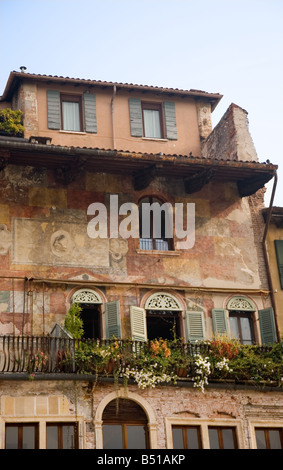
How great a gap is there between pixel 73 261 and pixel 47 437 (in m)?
4.62

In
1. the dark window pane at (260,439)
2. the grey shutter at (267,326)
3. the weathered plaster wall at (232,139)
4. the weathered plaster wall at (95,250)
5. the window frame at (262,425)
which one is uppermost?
the weathered plaster wall at (232,139)

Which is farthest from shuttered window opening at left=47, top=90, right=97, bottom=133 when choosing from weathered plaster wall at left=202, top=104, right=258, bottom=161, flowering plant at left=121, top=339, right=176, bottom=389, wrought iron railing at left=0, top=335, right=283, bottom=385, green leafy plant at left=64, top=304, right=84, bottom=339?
flowering plant at left=121, top=339, right=176, bottom=389

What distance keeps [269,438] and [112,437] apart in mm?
3624

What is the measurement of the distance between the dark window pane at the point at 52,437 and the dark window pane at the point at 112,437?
102 cm

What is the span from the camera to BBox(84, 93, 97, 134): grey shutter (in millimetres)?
27344

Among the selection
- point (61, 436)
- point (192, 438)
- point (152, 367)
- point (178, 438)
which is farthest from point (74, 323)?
point (192, 438)

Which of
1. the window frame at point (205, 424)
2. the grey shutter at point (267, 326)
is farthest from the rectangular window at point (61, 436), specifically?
the grey shutter at point (267, 326)

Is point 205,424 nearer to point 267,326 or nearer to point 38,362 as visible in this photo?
point 267,326

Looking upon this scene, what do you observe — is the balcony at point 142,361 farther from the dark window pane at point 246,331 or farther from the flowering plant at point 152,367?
the dark window pane at point 246,331

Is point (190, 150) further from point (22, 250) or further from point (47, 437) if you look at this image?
point (47, 437)

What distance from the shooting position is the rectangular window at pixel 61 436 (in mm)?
21031

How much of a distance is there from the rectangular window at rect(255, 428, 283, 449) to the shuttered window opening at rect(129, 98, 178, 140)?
29.3 feet

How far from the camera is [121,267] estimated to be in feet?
79.9

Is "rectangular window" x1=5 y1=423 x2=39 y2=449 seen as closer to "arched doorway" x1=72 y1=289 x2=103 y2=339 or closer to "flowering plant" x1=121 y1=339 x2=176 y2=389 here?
"flowering plant" x1=121 y1=339 x2=176 y2=389
